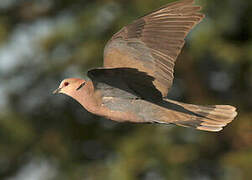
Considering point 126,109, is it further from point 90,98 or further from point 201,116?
point 201,116

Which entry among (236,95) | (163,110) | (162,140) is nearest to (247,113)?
(236,95)

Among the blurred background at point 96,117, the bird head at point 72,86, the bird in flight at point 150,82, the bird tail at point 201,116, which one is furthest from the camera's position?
the blurred background at point 96,117

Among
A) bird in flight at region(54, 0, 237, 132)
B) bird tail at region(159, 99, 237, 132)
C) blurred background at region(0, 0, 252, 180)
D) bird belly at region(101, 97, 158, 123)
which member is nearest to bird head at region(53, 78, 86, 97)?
bird in flight at region(54, 0, 237, 132)

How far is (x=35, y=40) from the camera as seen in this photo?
38.7 ft

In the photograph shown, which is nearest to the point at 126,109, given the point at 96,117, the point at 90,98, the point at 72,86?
the point at 90,98

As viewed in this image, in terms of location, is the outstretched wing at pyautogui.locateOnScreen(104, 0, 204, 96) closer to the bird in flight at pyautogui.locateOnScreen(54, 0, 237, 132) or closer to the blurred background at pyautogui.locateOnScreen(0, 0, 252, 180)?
the bird in flight at pyautogui.locateOnScreen(54, 0, 237, 132)

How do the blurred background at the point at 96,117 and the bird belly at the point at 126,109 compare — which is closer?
the bird belly at the point at 126,109

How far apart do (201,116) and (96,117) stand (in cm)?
617

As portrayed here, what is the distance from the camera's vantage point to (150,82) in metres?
5.50

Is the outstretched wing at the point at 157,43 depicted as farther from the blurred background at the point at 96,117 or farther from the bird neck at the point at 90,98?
the blurred background at the point at 96,117

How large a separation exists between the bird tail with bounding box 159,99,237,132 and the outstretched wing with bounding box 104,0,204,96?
191 millimetres

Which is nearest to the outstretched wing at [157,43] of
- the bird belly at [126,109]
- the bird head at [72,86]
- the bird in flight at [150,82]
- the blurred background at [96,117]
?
the bird in flight at [150,82]

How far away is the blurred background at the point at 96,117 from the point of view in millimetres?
10727

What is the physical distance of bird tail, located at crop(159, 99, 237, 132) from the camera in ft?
19.0
